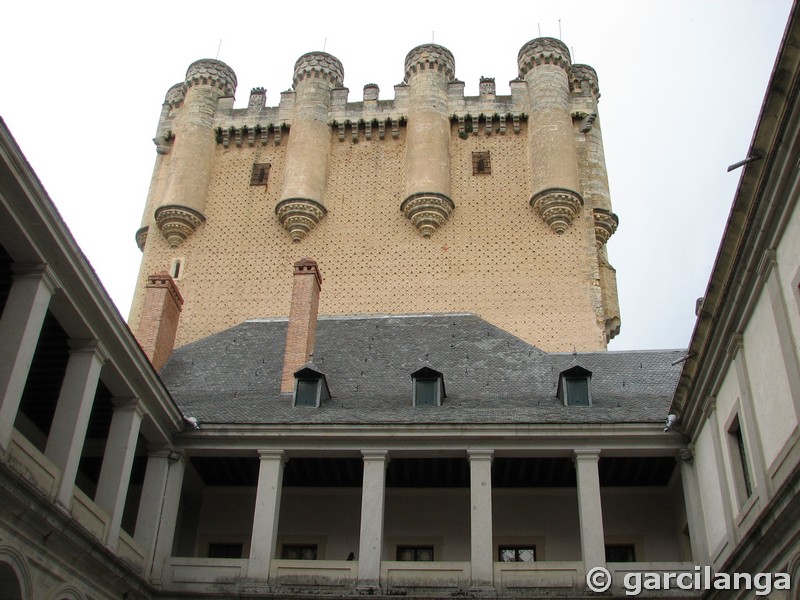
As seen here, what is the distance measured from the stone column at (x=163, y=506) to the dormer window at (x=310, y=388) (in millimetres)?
2641

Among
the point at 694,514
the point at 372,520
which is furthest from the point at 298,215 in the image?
the point at 694,514

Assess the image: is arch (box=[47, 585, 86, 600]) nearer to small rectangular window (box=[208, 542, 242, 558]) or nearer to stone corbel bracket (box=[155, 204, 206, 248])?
small rectangular window (box=[208, 542, 242, 558])

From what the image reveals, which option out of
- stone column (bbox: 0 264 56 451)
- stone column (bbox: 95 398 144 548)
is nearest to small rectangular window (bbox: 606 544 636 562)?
stone column (bbox: 95 398 144 548)

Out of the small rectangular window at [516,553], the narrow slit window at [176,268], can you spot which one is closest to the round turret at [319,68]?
the narrow slit window at [176,268]

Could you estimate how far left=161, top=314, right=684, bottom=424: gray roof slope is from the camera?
17172mm

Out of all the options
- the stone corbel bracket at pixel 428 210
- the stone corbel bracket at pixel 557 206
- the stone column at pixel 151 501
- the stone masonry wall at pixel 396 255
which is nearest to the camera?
the stone column at pixel 151 501

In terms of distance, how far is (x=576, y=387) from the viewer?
17828 mm

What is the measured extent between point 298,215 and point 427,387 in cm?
1184

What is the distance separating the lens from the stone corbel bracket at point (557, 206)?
91.2 ft

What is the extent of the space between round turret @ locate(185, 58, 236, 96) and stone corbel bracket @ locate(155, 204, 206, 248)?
5811 millimetres

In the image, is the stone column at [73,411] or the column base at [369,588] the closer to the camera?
the stone column at [73,411]

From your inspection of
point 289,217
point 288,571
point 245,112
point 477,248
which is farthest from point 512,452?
point 245,112

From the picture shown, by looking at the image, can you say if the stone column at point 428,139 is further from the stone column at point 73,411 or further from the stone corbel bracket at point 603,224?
the stone column at point 73,411

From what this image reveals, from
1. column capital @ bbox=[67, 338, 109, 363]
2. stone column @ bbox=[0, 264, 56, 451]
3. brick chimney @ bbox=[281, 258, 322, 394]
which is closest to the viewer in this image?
stone column @ bbox=[0, 264, 56, 451]
